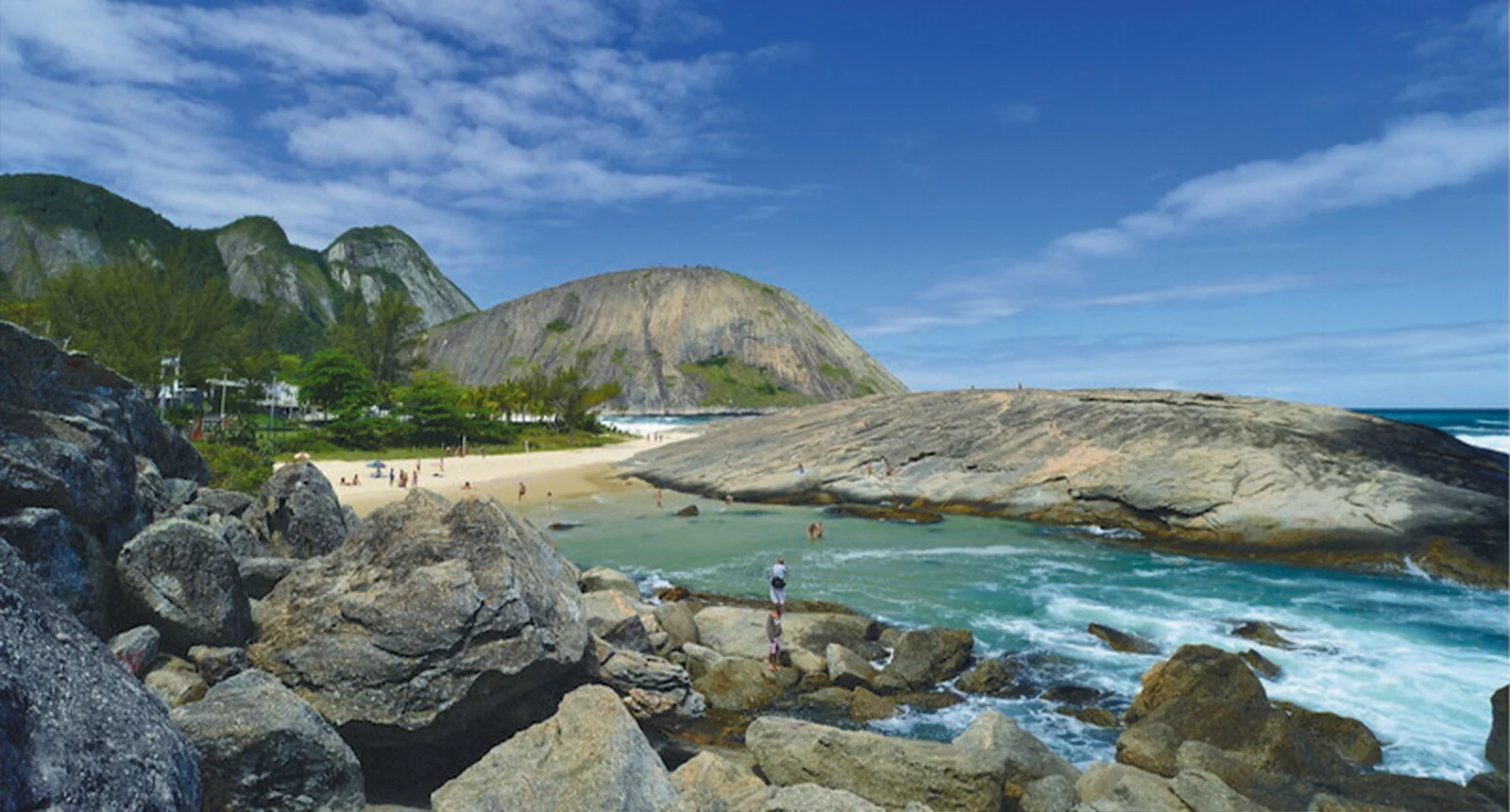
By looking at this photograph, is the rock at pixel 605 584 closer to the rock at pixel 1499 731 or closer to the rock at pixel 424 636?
the rock at pixel 424 636

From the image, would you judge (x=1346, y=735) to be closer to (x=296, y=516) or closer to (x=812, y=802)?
(x=812, y=802)

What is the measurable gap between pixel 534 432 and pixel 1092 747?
78.7 m

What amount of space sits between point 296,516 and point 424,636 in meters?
6.25

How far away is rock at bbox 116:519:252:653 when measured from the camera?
8.16 metres

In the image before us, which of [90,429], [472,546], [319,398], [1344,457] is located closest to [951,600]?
[472,546]

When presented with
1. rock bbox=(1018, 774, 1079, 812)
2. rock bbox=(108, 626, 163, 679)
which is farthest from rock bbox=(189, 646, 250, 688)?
rock bbox=(1018, 774, 1079, 812)

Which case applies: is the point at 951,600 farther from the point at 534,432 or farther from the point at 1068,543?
the point at 534,432

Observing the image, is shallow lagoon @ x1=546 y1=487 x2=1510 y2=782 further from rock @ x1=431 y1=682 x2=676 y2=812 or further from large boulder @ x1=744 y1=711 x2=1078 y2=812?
rock @ x1=431 y1=682 x2=676 y2=812

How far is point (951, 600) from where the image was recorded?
22.2 m

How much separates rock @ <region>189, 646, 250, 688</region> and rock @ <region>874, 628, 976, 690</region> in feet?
36.2

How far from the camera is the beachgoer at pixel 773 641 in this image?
51.4 ft

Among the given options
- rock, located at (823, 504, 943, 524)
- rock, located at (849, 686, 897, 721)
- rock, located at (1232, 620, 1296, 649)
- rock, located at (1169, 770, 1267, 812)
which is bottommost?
rock, located at (849, 686, 897, 721)

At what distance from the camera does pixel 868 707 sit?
13.8 metres

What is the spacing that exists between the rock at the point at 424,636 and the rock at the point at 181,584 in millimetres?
525
